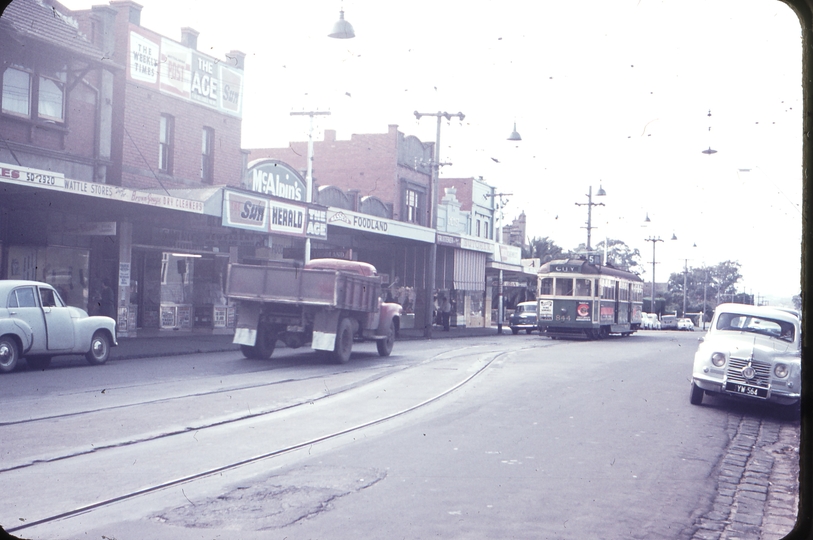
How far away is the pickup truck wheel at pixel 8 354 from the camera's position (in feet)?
46.8

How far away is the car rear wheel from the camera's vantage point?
1295 centimetres

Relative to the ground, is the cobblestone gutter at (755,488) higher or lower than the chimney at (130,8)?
lower

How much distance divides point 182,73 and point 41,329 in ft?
40.9

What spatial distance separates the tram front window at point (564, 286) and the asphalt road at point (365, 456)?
18.4 metres

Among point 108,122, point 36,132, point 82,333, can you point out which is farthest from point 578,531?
point 108,122

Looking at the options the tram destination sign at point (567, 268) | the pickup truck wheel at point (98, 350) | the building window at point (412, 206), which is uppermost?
the building window at point (412, 206)

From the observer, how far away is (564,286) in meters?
33.6

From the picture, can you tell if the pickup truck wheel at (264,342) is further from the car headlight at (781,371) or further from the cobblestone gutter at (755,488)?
the car headlight at (781,371)

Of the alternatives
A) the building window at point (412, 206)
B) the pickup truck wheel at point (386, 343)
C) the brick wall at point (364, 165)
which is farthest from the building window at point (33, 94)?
the building window at point (412, 206)

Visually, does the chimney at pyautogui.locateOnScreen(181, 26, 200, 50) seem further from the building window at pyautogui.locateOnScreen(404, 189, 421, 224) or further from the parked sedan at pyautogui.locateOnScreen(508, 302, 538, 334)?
the building window at pyautogui.locateOnScreen(404, 189, 421, 224)

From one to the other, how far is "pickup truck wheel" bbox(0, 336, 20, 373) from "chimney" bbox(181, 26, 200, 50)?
1342cm

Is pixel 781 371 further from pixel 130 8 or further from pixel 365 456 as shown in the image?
pixel 130 8

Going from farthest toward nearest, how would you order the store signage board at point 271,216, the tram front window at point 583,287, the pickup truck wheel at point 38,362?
the tram front window at point 583,287 → the store signage board at point 271,216 → the pickup truck wheel at point 38,362

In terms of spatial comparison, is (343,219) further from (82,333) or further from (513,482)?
(513,482)
